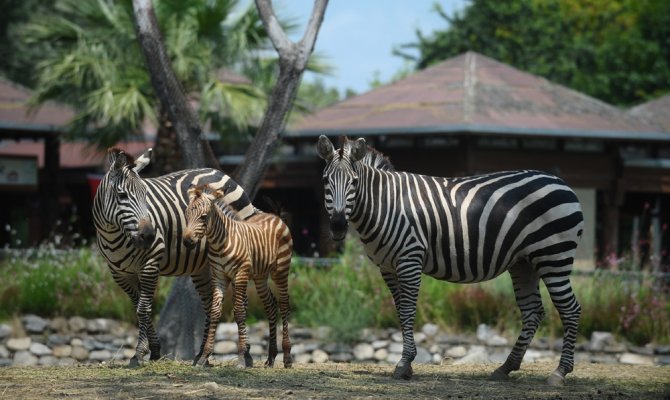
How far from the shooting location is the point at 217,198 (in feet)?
30.5

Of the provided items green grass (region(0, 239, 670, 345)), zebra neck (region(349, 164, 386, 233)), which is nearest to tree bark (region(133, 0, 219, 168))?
green grass (region(0, 239, 670, 345))

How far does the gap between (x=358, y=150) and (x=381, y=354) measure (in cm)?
710

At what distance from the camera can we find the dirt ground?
7.76m

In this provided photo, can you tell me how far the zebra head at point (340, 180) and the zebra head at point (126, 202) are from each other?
5.12ft

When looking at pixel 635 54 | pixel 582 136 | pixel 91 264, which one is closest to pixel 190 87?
pixel 91 264

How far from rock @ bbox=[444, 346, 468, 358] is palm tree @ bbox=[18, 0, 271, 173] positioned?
6.04 m

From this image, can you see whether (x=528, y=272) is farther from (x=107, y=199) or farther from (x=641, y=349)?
(x=641, y=349)

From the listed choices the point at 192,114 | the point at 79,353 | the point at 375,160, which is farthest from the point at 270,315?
the point at 79,353

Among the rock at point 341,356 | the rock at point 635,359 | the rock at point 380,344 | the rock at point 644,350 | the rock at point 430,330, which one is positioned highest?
the rock at point 430,330

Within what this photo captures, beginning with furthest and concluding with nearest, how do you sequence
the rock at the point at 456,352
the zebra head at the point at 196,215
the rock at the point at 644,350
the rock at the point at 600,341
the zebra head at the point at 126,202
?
the rock at the point at 456,352 < the rock at the point at 600,341 < the rock at the point at 644,350 < the zebra head at the point at 126,202 < the zebra head at the point at 196,215

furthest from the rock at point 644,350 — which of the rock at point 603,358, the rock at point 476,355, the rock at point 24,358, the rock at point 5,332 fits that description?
the rock at point 5,332

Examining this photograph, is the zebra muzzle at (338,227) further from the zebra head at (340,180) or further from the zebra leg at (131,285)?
the zebra leg at (131,285)

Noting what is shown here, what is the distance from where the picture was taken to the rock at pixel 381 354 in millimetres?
15539

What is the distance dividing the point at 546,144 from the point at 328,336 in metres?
9.43
